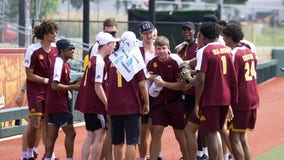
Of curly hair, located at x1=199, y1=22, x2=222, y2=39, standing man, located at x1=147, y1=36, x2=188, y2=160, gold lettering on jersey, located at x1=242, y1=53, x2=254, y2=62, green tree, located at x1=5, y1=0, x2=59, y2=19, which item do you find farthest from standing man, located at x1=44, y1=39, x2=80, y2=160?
green tree, located at x1=5, y1=0, x2=59, y2=19

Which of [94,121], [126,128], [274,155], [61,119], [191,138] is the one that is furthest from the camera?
[274,155]

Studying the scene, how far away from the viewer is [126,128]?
10.4 meters

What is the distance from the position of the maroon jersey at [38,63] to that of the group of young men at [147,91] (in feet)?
0.05

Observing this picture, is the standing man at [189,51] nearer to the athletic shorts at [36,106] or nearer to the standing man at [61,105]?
the standing man at [61,105]

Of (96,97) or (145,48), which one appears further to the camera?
(145,48)

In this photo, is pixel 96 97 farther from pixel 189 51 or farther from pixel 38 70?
pixel 189 51

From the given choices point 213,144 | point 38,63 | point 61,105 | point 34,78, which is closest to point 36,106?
point 34,78

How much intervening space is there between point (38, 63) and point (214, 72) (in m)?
2.89

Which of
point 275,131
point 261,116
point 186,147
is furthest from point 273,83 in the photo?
point 186,147

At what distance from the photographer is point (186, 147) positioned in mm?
11523

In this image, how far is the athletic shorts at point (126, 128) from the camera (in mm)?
10336

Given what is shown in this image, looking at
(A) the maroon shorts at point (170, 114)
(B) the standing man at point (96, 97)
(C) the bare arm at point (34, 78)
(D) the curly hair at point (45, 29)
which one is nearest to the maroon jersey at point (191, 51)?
(A) the maroon shorts at point (170, 114)

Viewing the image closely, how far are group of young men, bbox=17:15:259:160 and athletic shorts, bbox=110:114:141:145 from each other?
0.04ft

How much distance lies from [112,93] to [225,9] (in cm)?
2649
